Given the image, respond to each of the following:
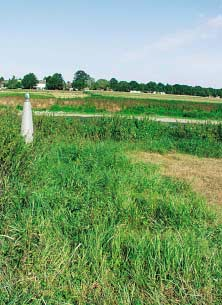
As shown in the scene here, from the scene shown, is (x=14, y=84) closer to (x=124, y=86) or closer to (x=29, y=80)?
(x=29, y=80)

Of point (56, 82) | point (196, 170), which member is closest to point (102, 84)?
point (56, 82)

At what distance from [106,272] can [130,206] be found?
1.23 m

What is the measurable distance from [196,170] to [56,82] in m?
101

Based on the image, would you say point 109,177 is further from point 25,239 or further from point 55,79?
point 55,79

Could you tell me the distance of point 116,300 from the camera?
2100 millimetres

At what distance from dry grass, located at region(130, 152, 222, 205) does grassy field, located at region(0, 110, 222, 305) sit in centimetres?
39

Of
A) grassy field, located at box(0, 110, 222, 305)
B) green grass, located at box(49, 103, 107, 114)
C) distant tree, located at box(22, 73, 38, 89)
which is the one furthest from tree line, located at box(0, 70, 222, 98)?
grassy field, located at box(0, 110, 222, 305)

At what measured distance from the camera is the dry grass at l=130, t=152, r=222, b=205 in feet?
16.2

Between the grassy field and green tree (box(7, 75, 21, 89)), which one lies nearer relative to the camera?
the grassy field

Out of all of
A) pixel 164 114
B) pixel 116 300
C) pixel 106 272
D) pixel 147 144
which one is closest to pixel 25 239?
pixel 106 272

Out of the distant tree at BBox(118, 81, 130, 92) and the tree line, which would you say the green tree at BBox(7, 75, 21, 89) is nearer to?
the tree line

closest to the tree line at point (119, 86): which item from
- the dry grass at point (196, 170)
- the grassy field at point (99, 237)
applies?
the dry grass at point (196, 170)

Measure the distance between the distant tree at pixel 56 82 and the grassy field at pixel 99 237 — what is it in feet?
335

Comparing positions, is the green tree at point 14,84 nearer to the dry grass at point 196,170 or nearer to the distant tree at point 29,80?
the distant tree at point 29,80
